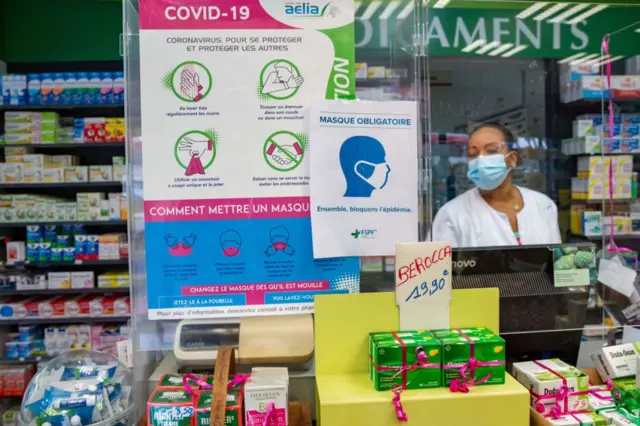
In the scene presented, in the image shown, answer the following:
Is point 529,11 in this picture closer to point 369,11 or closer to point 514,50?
point 514,50

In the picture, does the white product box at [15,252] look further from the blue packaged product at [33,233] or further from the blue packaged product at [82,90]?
the blue packaged product at [82,90]

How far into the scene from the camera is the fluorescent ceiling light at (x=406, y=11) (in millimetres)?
1624

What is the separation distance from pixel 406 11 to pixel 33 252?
4282 mm

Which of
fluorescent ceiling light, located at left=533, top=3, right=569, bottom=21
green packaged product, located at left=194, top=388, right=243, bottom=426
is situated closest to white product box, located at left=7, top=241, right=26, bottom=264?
green packaged product, located at left=194, top=388, right=243, bottom=426

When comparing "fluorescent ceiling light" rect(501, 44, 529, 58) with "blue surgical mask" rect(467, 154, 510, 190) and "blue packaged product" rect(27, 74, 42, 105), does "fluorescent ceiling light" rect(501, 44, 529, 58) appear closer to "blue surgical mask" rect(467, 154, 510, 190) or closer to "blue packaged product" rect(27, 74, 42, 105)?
"blue surgical mask" rect(467, 154, 510, 190)

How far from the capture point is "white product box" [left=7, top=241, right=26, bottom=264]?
15.9ft

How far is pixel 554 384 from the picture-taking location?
1325 millimetres

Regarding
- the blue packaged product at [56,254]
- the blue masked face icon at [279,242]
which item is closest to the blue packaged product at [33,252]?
the blue packaged product at [56,254]

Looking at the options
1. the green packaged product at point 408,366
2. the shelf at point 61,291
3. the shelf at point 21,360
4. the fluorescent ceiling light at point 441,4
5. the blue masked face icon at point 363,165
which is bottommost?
the shelf at point 21,360

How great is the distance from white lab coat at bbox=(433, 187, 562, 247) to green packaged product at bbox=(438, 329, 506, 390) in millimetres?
1712

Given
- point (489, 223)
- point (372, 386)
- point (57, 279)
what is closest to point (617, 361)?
point (372, 386)

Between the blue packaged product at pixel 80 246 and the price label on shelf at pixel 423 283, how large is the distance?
4.09 metres

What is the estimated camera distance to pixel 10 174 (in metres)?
4.76

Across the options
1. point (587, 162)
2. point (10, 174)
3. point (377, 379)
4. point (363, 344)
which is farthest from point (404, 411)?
point (10, 174)
